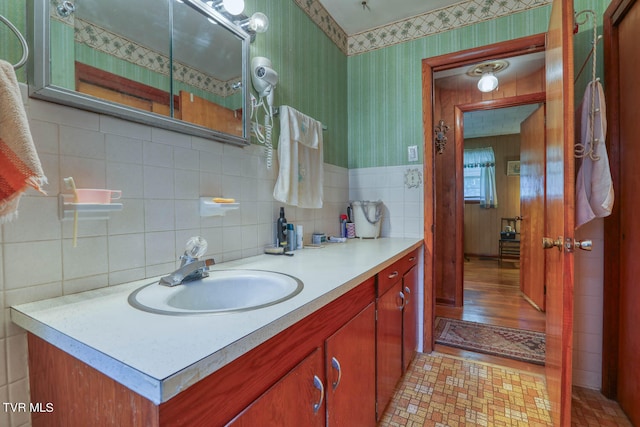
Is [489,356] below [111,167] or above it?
below

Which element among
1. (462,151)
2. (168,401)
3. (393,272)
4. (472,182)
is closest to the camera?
(168,401)

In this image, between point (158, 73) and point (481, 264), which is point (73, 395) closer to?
point (158, 73)

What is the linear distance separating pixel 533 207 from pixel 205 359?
3.36 m

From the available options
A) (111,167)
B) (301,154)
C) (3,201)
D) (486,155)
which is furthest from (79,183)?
(486,155)

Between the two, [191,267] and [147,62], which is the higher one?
[147,62]

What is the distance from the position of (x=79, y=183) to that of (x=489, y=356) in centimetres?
243

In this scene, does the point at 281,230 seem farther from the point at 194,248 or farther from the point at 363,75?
the point at 363,75

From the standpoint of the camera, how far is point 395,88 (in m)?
2.18

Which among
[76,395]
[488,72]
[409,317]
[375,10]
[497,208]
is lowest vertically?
[409,317]

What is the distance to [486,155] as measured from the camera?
5348 millimetres

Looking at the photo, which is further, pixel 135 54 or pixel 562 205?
pixel 562 205

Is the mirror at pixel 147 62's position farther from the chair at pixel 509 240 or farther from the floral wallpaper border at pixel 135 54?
the chair at pixel 509 240

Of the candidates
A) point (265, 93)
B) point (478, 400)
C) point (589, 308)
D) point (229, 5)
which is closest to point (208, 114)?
point (265, 93)

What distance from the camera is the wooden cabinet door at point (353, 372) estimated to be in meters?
0.90
